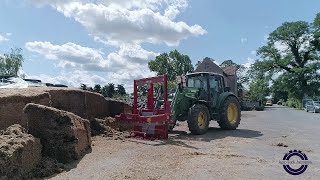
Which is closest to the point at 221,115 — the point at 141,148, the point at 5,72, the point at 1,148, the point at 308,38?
the point at 141,148

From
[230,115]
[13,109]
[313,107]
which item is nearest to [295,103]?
[313,107]

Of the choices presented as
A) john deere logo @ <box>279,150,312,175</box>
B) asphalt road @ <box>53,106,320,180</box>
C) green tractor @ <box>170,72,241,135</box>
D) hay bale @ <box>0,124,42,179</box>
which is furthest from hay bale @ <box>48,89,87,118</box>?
john deere logo @ <box>279,150,312,175</box>

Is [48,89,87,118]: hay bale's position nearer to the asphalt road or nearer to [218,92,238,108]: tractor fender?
the asphalt road

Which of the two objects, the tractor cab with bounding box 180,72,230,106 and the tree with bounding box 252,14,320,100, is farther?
the tree with bounding box 252,14,320,100

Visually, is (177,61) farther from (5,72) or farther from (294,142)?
(294,142)

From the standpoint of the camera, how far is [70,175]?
7.04m

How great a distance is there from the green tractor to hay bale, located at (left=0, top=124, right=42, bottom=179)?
A: 283 inches

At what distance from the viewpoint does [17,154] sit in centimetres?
670

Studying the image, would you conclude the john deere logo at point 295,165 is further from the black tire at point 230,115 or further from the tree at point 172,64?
the tree at point 172,64

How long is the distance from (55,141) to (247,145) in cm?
578

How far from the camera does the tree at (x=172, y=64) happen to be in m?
96.9

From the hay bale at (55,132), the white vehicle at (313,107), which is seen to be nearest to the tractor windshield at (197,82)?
the hay bale at (55,132)

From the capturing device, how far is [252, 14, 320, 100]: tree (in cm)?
6581

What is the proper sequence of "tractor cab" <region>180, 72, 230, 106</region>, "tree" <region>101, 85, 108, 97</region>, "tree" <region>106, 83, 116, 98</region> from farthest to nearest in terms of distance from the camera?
"tree" <region>106, 83, 116, 98</region> → "tree" <region>101, 85, 108, 97</region> → "tractor cab" <region>180, 72, 230, 106</region>
